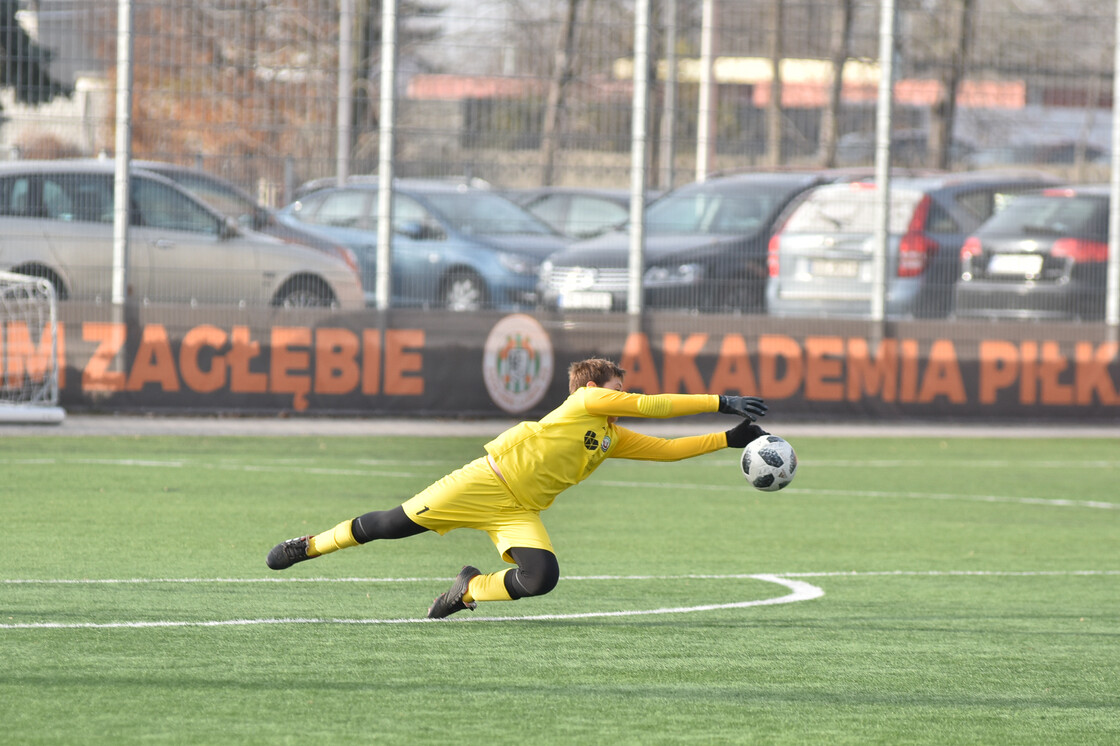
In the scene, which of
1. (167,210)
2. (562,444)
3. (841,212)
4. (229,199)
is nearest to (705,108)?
(841,212)

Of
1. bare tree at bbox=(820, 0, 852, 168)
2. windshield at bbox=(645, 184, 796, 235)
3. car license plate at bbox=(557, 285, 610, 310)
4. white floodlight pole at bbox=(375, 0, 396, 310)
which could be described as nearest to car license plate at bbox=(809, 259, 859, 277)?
windshield at bbox=(645, 184, 796, 235)

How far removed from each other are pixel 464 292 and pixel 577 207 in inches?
64.4

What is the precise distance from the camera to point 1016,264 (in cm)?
1950

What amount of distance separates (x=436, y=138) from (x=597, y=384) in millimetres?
11339

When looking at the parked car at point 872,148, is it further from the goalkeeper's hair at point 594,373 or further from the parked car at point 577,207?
the goalkeeper's hair at point 594,373

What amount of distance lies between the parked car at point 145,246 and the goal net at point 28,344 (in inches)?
15.1

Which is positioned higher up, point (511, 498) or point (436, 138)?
point (436, 138)

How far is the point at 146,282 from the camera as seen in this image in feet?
57.7

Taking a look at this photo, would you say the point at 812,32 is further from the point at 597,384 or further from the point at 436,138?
the point at 597,384

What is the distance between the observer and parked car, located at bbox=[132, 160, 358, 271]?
17672 mm

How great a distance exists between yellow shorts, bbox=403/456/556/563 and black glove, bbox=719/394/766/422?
1.01 meters

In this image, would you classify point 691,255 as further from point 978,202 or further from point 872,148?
point 978,202

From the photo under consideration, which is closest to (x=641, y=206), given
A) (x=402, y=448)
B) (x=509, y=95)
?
(x=509, y=95)

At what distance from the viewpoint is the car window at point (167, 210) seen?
57.9 feet
